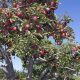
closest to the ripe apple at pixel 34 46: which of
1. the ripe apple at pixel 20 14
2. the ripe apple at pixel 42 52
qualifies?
the ripe apple at pixel 42 52

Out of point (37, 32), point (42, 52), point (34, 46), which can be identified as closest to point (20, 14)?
point (37, 32)

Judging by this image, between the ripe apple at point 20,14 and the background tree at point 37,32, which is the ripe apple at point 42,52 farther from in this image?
the ripe apple at point 20,14

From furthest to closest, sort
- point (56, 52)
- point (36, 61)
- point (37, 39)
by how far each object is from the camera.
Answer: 1. point (36, 61)
2. point (56, 52)
3. point (37, 39)

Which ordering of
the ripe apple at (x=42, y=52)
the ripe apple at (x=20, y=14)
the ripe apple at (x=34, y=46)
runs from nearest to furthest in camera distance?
the ripe apple at (x=34, y=46), the ripe apple at (x=42, y=52), the ripe apple at (x=20, y=14)

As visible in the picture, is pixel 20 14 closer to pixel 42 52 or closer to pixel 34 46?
pixel 34 46

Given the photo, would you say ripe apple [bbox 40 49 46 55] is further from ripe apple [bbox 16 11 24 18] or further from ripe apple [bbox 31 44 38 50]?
ripe apple [bbox 16 11 24 18]

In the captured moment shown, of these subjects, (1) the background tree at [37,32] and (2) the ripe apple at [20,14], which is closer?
(1) the background tree at [37,32]

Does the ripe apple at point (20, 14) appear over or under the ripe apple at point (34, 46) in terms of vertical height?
over

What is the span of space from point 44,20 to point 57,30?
1612 mm

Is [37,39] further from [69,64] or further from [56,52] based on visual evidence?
[69,64]

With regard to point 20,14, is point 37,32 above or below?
below

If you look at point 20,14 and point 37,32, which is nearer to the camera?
point 37,32

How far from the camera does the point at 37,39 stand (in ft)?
45.9

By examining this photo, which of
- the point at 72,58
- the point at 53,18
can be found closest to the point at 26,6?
the point at 53,18
